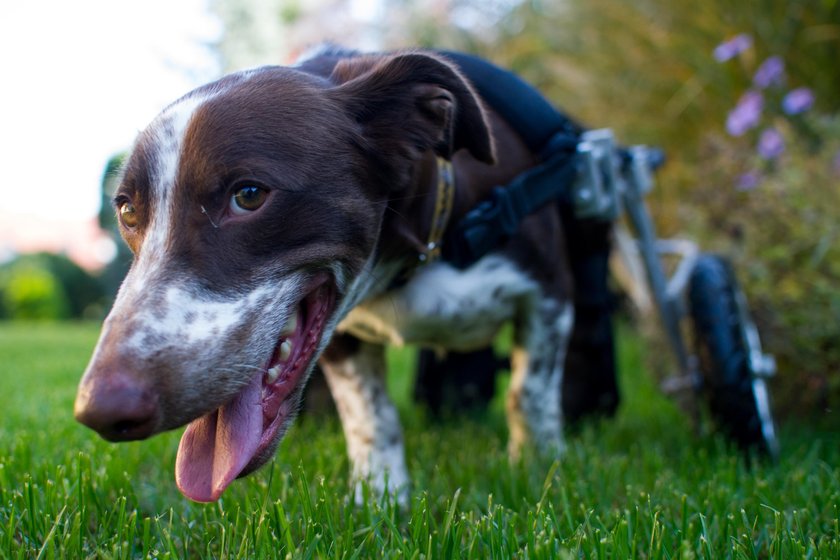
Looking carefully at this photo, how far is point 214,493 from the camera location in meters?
1.42

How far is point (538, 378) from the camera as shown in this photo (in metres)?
2.48

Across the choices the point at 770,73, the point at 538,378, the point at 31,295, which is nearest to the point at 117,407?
the point at 538,378

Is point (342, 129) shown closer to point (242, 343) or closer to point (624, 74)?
point (242, 343)

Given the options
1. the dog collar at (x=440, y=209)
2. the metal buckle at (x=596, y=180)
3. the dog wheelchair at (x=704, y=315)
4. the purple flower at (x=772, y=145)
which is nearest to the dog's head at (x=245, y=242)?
the dog collar at (x=440, y=209)

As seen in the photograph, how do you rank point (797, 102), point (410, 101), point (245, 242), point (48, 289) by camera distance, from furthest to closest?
1. point (48, 289)
2. point (797, 102)
3. point (410, 101)
4. point (245, 242)

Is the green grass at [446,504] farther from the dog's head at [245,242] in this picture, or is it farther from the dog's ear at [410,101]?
the dog's ear at [410,101]

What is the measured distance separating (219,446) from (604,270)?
199 cm

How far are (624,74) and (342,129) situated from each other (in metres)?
4.18

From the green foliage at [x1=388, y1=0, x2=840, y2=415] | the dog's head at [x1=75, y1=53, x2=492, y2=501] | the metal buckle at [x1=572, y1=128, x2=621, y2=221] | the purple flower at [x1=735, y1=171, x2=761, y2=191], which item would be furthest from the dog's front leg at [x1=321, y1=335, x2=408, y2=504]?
the purple flower at [x1=735, y1=171, x2=761, y2=191]

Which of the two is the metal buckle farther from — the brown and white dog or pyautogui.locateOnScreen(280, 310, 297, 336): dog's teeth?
pyautogui.locateOnScreen(280, 310, 297, 336): dog's teeth

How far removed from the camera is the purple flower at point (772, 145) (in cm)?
373

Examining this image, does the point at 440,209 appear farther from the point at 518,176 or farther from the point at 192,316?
the point at 192,316

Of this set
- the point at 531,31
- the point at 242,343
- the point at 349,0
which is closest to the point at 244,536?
the point at 242,343

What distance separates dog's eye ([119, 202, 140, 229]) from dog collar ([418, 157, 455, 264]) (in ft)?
2.26
